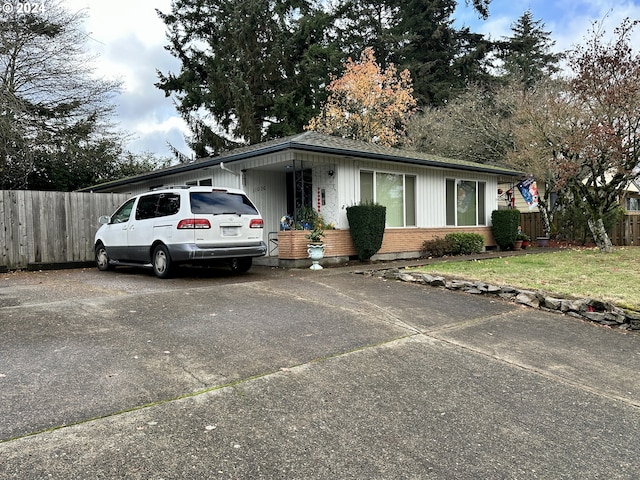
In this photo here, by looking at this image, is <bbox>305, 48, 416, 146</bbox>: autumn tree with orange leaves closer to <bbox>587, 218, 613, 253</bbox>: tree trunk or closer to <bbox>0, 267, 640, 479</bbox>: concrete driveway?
<bbox>587, 218, 613, 253</bbox>: tree trunk

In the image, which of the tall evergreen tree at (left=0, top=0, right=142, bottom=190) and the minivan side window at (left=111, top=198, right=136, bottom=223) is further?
the tall evergreen tree at (left=0, top=0, right=142, bottom=190)

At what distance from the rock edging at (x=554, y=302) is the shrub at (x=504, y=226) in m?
8.55

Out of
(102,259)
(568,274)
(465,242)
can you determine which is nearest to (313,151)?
(102,259)

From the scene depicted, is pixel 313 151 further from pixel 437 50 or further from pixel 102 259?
pixel 437 50

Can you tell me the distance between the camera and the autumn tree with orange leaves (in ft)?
83.7

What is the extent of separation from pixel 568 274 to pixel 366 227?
465cm

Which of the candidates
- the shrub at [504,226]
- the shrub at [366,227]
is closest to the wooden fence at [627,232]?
the shrub at [504,226]

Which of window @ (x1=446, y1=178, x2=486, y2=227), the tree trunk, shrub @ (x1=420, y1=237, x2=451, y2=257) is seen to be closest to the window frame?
shrub @ (x1=420, y1=237, x2=451, y2=257)

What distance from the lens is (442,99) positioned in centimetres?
3045

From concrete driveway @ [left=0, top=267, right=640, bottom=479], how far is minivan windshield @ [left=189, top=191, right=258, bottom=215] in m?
2.53

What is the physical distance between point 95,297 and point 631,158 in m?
14.4

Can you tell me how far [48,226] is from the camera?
11109 millimetres

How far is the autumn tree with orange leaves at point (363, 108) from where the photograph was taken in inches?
1005

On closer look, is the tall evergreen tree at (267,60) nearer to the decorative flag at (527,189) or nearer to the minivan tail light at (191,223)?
the decorative flag at (527,189)
